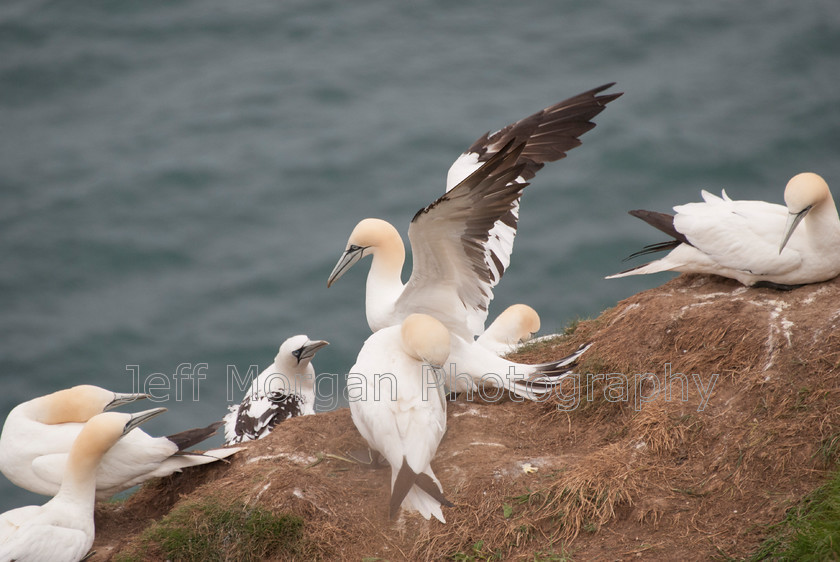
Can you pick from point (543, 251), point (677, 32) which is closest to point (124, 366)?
point (543, 251)

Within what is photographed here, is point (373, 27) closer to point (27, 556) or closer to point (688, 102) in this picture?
point (688, 102)

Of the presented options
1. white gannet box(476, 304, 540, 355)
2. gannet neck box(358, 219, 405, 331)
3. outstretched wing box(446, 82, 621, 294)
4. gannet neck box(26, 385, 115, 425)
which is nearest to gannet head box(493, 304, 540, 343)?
white gannet box(476, 304, 540, 355)

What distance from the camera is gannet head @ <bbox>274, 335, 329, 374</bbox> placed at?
25.7ft

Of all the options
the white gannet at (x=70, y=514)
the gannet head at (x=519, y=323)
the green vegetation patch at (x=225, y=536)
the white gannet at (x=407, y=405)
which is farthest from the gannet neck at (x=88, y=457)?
the gannet head at (x=519, y=323)

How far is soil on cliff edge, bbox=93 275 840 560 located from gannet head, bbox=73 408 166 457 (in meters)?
0.58

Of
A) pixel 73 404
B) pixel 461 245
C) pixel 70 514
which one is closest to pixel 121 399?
pixel 73 404

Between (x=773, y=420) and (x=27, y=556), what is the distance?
4.27 meters

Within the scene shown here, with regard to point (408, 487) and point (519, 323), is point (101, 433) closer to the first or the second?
point (408, 487)

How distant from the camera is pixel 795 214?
225 inches

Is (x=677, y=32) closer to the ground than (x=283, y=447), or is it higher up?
higher up

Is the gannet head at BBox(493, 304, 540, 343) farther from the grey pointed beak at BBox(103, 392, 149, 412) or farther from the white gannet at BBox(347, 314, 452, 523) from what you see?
the grey pointed beak at BBox(103, 392, 149, 412)

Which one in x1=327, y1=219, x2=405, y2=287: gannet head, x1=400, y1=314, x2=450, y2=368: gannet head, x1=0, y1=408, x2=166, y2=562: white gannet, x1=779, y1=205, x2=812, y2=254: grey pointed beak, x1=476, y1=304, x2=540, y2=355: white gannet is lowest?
x1=476, y1=304, x2=540, y2=355: white gannet

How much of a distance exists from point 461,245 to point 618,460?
1.71m

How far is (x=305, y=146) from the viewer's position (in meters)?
17.0
